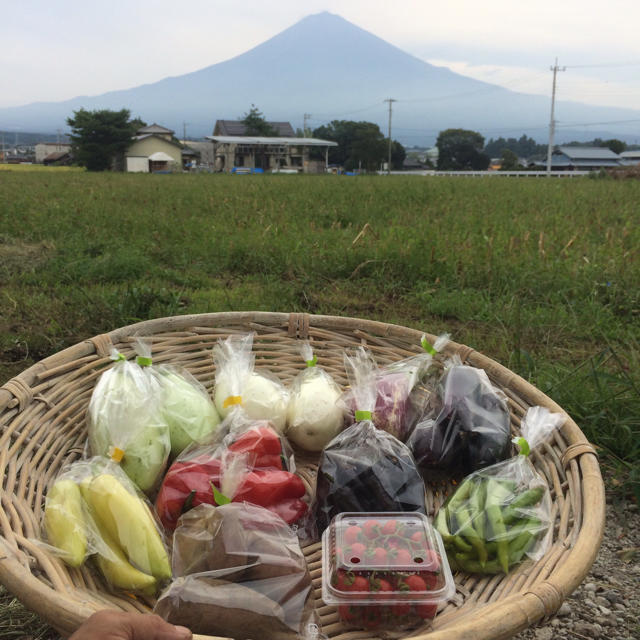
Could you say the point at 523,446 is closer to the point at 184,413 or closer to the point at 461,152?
the point at 184,413

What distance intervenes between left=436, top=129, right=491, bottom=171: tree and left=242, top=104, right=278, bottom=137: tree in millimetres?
26073

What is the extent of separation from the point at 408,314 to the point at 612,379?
1607 millimetres

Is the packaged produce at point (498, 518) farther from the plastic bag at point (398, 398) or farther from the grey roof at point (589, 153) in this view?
the grey roof at point (589, 153)

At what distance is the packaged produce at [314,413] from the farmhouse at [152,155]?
46.2 m

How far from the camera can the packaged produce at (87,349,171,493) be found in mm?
1734

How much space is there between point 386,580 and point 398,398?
0.76 meters

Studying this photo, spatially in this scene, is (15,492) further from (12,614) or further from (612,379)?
(612,379)

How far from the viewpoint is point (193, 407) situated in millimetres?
1941

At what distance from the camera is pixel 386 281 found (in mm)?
4273

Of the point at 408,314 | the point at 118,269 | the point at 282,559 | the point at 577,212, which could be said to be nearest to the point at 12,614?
the point at 282,559

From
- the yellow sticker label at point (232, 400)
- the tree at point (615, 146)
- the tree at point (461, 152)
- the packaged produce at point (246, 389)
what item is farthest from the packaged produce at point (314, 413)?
the tree at point (615, 146)

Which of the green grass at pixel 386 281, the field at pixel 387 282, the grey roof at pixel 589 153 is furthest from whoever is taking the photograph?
the grey roof at pixel 589 153

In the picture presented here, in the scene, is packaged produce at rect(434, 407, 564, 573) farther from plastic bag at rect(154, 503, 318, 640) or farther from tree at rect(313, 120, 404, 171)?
tree at rect(313, 120, 404, 171)

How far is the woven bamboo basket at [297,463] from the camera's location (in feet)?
3.69
